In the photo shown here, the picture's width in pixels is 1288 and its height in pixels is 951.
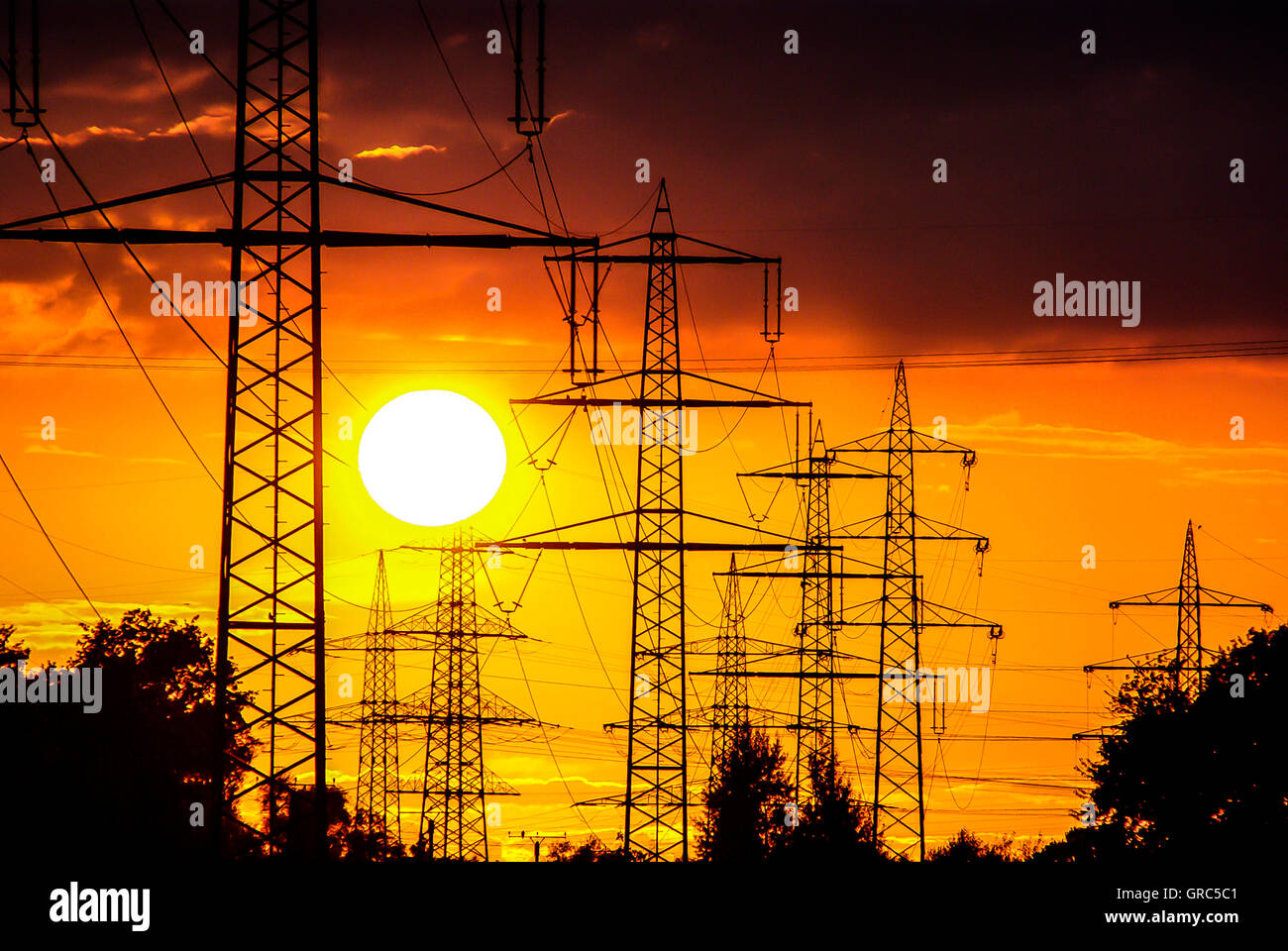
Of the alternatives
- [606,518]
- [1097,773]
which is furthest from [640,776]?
[1097,773]

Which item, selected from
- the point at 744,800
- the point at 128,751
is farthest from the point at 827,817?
the point at 128,751

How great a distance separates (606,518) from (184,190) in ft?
51.9

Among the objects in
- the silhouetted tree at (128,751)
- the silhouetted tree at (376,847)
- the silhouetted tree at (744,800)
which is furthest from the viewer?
the silhouetted tree at (376,847)

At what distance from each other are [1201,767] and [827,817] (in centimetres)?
1683

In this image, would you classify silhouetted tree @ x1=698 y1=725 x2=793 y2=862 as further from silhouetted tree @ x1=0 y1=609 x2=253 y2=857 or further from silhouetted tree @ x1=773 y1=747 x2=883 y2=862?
silhouetted tree @ x1=0 y1=609 x2=253 y2=857

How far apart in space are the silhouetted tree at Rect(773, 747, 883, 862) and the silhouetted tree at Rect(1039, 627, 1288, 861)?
32.5 feet

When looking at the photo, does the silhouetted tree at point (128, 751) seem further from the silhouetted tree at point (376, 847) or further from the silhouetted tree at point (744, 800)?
the silhouetted tree at point (744, 800)

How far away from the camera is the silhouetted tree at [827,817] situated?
2489 inches

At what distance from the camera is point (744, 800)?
76188mm

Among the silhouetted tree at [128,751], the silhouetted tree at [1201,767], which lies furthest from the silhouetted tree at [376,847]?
the silhouetted tree at [1201,767]

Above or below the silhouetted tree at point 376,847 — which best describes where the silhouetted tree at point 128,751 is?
above

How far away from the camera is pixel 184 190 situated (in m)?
27.5

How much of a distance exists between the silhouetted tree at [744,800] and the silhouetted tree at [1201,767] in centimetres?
1626
